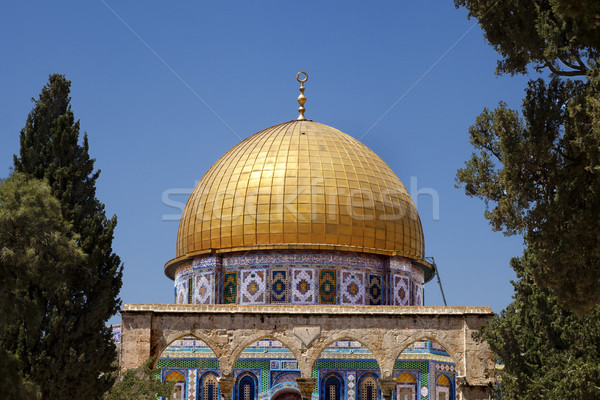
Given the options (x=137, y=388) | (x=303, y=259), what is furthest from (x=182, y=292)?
(x=137, y=388)

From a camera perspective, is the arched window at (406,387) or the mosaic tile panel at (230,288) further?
the mosaic tile panel at (230,288)

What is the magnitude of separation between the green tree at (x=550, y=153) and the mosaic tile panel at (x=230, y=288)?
40.9 feet

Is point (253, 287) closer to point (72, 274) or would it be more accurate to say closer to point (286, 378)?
point (286, 378)

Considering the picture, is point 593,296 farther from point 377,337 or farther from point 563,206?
point 377,337

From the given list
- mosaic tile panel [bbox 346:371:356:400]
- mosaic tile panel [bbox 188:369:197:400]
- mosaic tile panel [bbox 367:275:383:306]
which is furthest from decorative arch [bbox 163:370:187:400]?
mosaic tile panel [bbox 367:275:383:306]

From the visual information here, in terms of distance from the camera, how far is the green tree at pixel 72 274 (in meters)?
13.0

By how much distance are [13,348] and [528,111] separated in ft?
28.5

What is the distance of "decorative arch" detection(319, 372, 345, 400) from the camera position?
20.7 m

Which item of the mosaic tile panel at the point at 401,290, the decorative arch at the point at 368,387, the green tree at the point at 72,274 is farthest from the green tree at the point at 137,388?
the mosaic tile panel at the point at 401,290

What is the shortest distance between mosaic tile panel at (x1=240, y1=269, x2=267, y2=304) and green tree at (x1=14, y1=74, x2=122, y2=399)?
7280 mm

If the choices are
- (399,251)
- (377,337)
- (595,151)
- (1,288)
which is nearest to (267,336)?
(377,337)

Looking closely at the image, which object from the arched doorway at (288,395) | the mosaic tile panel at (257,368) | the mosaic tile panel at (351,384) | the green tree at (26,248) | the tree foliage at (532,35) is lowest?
the arched doorway at (288,395)

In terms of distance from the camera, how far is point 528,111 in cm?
953

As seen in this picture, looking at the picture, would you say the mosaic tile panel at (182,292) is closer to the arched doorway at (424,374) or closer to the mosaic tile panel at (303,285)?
the mosaic tile panel at (303,285)
